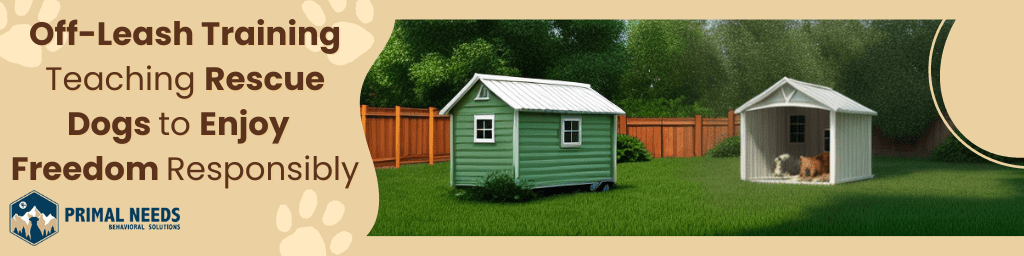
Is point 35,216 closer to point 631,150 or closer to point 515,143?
point 515,143

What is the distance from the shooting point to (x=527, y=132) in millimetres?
10992

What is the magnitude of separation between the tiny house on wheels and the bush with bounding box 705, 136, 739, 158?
704cm

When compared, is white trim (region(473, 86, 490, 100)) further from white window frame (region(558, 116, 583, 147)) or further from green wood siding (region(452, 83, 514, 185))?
white window frame (region(558, 116, 583, 147))

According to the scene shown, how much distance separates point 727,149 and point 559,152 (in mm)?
8224

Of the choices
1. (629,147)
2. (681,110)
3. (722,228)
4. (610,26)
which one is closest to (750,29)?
(681,110)

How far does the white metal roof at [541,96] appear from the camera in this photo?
35.9ft

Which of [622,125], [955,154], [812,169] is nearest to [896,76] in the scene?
[955,154]

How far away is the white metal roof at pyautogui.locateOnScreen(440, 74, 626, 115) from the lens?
11.0 metres

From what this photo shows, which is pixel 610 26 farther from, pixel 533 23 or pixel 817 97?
pixel 817 97

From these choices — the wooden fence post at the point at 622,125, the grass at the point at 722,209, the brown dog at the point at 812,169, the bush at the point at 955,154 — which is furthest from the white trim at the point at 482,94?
the bush at the point at 955,154

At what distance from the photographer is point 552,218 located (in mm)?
9055

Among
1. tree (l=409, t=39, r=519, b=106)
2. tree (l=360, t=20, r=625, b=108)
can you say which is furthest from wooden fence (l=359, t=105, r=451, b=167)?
tree (l=360, t=20, r=625, b=108)

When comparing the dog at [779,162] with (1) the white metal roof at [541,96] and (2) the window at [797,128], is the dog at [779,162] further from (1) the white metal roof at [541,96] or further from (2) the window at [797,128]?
(1) the white metal roof at [541,96]

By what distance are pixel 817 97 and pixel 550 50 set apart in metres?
8.94
